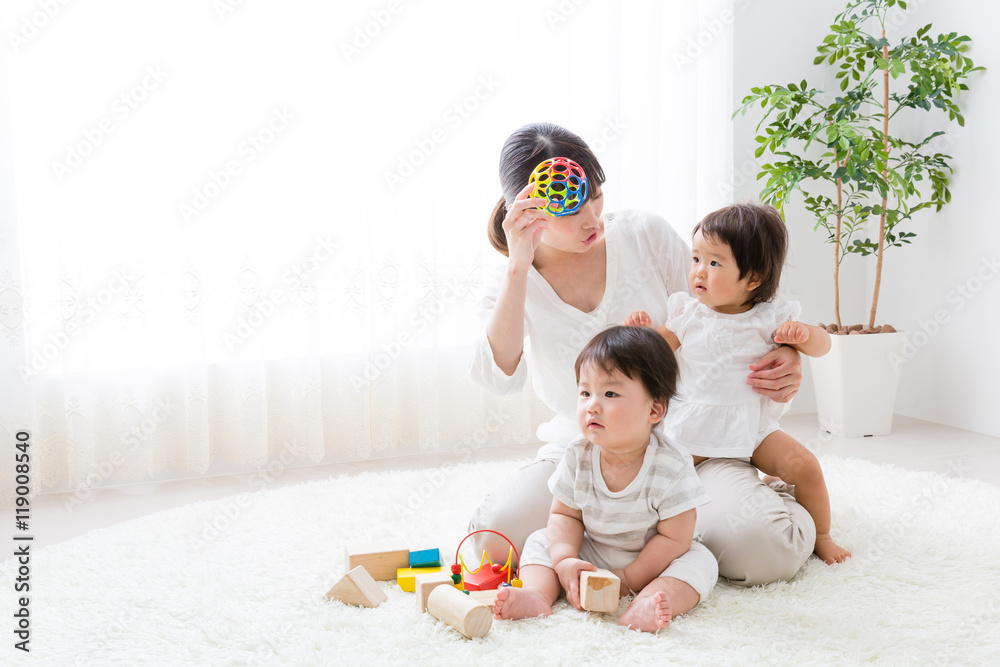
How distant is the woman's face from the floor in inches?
49.9

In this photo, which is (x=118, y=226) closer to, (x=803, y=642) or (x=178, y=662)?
(x=178, y=662)

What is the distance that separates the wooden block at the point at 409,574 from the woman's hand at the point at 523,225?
62cm

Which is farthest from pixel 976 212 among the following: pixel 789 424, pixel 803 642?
pixel 803 642

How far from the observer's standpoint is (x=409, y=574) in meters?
1.66

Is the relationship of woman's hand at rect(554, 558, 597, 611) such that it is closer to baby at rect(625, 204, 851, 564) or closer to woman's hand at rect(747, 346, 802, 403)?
baby at rect(625, 204, 851, 564)

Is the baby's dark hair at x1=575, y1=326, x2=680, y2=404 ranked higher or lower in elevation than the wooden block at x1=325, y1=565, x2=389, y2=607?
higher

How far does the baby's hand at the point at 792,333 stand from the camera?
169cm

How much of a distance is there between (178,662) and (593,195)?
1096 millimetres
